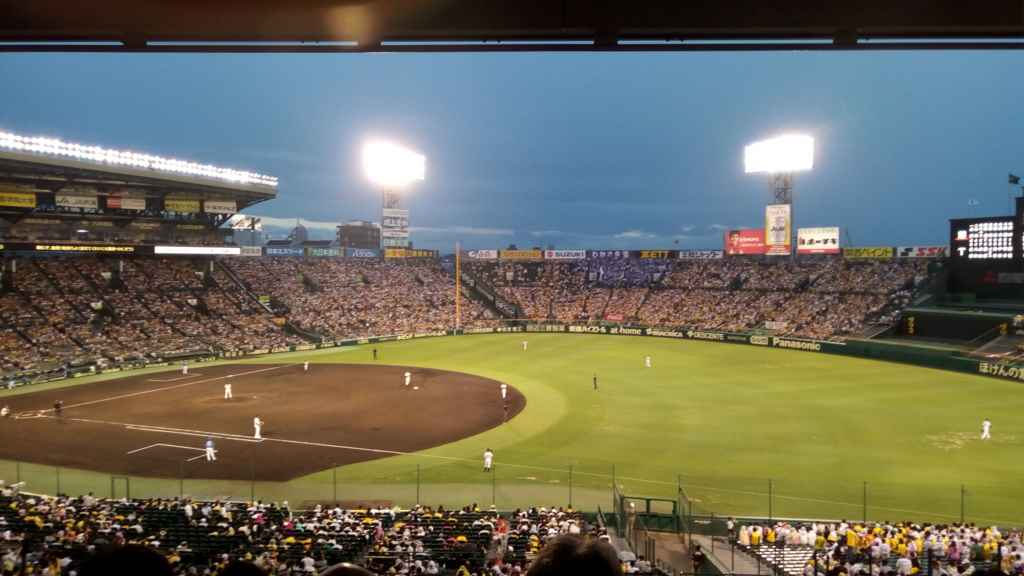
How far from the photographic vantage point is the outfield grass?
22.6m

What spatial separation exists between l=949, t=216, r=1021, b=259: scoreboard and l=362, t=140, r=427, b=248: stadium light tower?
5724 centimetres

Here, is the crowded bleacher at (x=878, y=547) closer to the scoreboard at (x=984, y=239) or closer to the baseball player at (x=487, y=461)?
the baseball player at (x=487, y=461)

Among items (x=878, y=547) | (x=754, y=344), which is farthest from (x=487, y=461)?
(x=754, y=344)

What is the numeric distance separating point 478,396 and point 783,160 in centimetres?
4660

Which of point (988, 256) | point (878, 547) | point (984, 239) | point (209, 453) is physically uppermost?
point (984, 239)

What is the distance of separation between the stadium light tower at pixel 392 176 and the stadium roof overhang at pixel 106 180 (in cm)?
1248

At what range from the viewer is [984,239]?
5222 centimetres

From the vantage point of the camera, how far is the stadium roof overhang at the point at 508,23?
5.79m

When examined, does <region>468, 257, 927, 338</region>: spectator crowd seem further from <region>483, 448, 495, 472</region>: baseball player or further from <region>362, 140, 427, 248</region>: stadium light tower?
<region>483, 448, 495, 472</region>: baseball player

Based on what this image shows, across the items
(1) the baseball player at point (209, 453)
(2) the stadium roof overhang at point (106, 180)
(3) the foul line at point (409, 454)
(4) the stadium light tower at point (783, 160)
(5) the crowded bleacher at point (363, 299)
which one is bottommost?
(3) the foul line at point (409, 454)

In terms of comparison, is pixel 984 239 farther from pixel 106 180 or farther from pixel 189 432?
pixel 106 180

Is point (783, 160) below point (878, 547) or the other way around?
the other way around

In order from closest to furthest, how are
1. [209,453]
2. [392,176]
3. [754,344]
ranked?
[209,453], [754,344], [392,176]

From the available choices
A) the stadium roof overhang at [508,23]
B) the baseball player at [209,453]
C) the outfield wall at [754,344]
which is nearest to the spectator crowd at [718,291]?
the outfield wall at [754,344]
